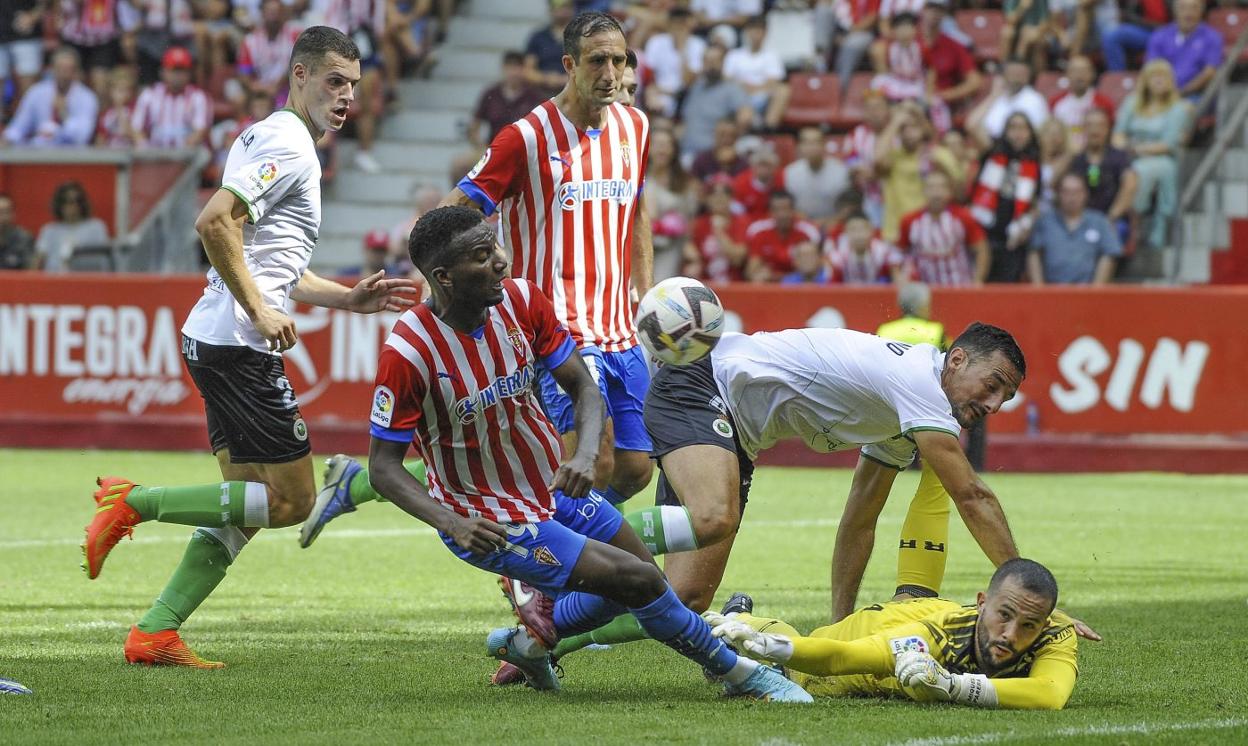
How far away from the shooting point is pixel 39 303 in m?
17.7

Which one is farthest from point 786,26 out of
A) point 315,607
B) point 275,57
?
point 315,607

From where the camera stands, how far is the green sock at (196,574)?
23.4ft

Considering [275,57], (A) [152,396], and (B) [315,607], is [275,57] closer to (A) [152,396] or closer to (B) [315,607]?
(A) [152,396]

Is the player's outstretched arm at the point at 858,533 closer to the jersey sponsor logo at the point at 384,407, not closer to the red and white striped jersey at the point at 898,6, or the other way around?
the jersey sponsor logo at the point at 384,407

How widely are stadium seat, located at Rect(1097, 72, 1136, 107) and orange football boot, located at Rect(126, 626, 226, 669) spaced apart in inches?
561

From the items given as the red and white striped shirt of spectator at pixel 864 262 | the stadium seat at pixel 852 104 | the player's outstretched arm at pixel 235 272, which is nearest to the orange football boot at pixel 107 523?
the player's outstretched arm at pixel 235 272

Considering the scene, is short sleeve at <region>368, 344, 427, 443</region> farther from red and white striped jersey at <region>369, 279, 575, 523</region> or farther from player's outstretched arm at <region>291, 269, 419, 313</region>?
player's outstretched arm at <region>291, 269, 419, 313</region>

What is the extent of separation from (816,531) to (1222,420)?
5344mm

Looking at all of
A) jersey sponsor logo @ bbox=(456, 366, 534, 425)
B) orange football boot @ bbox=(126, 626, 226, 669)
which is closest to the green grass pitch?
orange football boot @ bbox=(126, 626, 226, 669)

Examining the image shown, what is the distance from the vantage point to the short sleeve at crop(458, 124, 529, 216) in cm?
763

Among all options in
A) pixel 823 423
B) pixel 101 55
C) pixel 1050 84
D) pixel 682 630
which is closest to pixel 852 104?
pixel 1050 84

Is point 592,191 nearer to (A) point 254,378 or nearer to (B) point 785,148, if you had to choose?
(A) point 254,378

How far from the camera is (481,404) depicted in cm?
598

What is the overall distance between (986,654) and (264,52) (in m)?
18.1
